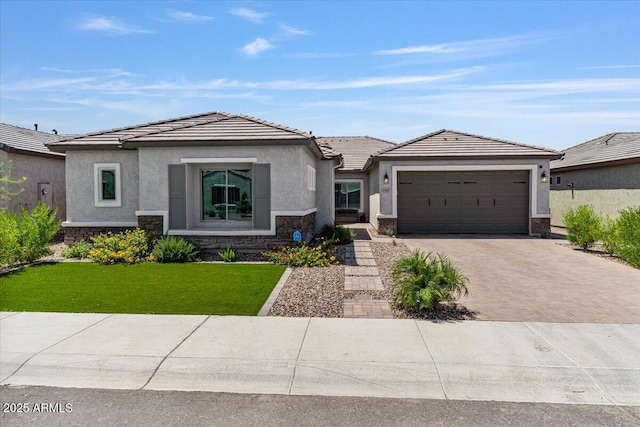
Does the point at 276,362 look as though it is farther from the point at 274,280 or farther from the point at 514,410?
the point at 274,280

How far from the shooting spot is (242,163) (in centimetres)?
1309

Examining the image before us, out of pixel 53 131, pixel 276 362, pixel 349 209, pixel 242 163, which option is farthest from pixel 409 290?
pixel 53 131

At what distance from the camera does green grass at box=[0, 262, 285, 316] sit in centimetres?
758

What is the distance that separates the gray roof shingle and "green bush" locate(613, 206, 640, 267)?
5.30m

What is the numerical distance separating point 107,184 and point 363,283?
9.39 meters

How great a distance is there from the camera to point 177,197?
1263cm

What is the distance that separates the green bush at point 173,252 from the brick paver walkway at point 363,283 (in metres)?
4.10

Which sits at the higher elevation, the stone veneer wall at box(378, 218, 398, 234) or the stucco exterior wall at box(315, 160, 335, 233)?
the stucco exterior wall at box(315, 160, 335, 233)

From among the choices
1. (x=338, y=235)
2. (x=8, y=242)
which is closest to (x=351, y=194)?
(x=338, y=235)

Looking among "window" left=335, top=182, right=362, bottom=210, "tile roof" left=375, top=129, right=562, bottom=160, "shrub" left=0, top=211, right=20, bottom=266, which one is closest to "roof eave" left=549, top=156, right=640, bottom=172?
"tile roof" left=375, top=129, right=562, bottom=160

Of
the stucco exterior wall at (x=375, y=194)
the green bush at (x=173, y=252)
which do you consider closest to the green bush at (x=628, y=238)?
the stucco exterior wall at (x=375, y=194)

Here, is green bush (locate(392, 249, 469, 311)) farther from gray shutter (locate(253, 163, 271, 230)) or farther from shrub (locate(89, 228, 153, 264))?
shrub (locate(89, 228, 153, 264))

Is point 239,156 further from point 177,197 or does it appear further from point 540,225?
point 540,225

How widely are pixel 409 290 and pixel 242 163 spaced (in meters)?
7.33
